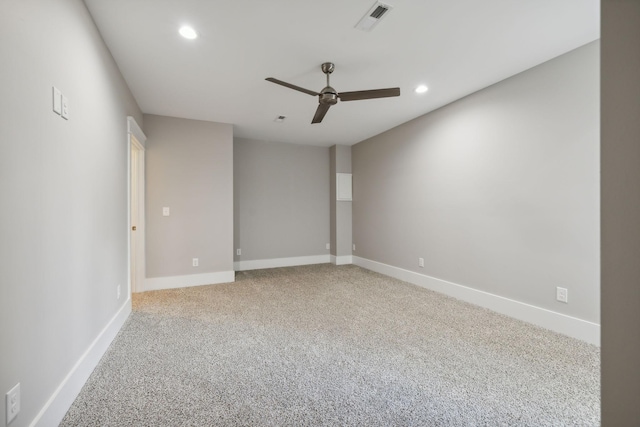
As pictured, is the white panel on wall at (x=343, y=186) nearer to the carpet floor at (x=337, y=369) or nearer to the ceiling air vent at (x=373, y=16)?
the carpet floor at (x=337, y=369)

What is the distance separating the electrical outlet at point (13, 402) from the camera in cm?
106

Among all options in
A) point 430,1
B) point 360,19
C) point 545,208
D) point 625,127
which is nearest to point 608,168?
point 625,127

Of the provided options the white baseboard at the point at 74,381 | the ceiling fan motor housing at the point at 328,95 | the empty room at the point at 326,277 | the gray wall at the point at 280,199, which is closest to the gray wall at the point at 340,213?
the gray wall at the point at 280,199

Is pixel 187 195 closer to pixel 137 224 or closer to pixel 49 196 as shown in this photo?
pixel 137 224

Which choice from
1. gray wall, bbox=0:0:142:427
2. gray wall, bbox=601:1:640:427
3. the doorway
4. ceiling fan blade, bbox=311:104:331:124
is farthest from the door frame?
gray wall, bbox=601:1:640:427

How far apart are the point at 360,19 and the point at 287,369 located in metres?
2.49

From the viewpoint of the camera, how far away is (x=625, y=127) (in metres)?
0.75

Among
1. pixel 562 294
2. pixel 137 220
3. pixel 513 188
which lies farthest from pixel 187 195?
pixel 562 294

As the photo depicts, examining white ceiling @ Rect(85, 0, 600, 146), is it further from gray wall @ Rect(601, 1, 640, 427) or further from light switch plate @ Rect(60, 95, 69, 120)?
gray wall @ Rect(601, 1, 640, 427)

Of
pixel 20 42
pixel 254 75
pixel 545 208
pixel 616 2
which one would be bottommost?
pixel 545 208

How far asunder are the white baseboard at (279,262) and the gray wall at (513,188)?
1.80 metres

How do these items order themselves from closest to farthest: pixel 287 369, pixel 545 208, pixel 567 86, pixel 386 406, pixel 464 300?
1. pixel 386 406
2. pixel 287 369
3. pixel 567 86
4. pixel 545 208
5. pixel 464 300

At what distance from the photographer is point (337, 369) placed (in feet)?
6.21

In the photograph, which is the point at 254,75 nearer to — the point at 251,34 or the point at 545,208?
the point at 251,34
